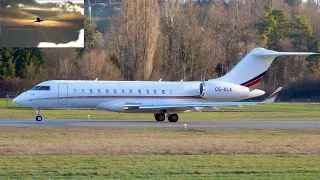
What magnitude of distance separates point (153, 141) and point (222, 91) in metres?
15.8

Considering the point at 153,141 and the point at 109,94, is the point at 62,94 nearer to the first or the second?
the point at 109,94

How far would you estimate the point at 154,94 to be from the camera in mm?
42562

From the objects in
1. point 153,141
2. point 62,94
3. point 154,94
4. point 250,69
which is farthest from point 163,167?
point 250,69

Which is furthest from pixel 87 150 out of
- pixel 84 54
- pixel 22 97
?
pixel 84 54

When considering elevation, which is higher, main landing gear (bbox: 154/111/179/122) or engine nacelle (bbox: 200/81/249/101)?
engine nacelle (bbox: 200/81/249/101)

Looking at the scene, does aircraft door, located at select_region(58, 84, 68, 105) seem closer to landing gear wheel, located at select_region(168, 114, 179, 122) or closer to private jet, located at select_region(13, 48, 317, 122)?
private jet, located at select_region(13, 48, 317, 122)

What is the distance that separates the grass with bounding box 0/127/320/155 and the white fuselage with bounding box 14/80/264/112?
6.32 meters

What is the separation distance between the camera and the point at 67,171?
1869 centimetres

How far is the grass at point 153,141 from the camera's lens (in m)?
24.0

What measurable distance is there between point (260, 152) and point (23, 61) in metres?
60.9

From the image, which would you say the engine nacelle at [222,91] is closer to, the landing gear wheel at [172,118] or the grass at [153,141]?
the landing gear wheel at [172,118]

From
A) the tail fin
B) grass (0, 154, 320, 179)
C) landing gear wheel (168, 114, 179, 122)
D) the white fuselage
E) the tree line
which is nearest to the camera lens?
grass (0, 154, 320, 179)

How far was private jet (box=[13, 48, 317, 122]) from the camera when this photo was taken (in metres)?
40.6

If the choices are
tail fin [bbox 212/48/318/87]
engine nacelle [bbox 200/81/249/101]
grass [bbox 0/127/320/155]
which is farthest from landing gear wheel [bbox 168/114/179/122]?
grass [bbox 0/127/320/155]
